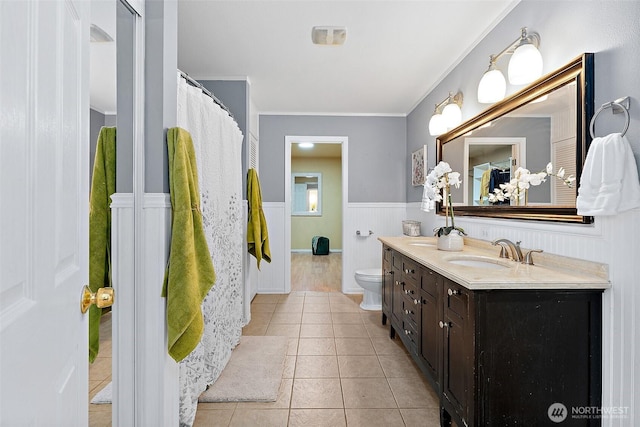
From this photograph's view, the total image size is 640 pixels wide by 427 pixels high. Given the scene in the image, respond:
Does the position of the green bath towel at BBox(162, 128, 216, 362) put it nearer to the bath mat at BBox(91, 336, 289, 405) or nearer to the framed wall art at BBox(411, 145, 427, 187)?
the bath mat at BBox(91, 336, 289, 405)

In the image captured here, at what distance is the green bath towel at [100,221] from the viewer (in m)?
1.30

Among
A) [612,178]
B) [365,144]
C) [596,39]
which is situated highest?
[365,144]

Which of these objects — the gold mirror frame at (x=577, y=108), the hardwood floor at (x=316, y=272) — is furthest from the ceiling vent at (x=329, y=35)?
the hardwood floor at (x=316, y=272)

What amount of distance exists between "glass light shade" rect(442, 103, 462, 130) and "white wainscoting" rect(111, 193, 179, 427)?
2333 millimetres

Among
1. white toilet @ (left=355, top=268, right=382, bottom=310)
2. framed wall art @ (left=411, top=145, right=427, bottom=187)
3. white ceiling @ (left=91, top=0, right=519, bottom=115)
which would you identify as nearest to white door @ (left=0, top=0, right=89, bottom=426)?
white ceiling @ (left=91, top=0, right=519, bottom=115)

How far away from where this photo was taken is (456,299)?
5.13 feet

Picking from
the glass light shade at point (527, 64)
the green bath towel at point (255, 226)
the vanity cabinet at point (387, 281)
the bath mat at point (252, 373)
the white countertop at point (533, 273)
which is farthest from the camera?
the green bath towel at point (255, 226)

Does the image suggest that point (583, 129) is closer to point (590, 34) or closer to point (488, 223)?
point (590, 34)

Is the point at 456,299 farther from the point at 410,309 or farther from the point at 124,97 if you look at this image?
the point at 124,97

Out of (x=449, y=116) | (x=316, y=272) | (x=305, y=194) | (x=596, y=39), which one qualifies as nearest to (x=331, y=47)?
(x=449, y=116)

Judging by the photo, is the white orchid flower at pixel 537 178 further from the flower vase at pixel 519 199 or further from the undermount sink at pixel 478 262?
the undermount sink at pixel 478 262

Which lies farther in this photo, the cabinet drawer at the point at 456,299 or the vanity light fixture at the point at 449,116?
the vanity light fixture at the point at 449,116

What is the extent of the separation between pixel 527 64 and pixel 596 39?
0.34 m

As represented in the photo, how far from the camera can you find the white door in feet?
1.44
